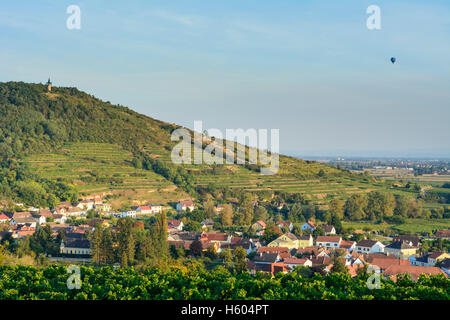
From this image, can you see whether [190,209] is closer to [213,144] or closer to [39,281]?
[213,144]

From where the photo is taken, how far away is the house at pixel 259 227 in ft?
142

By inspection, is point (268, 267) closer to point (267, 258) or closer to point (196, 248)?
point (267, 258)

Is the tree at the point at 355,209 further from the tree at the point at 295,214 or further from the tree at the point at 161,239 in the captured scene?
the tree at the point at 161,239

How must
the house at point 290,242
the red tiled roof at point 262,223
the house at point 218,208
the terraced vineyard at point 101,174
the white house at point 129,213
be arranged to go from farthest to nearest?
the terraced vineyard at point 101,174
the house at point 218,208
the white house at point 129,213
the red tiled roof at point 262,223
the house at point 290,242

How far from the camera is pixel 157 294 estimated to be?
15.1 metres

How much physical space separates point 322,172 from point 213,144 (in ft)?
59.8

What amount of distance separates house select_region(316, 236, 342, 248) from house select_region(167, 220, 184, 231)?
12.1m

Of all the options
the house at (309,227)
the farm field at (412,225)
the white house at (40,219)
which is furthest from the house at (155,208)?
the farm field at (412,225)

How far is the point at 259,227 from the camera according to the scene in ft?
146

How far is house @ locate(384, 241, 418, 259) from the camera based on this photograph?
3491 cm

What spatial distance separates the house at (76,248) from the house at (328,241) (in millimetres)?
16796

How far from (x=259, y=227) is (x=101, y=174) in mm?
23831

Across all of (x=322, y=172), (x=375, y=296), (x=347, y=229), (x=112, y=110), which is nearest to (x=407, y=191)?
(x=322, y=172)

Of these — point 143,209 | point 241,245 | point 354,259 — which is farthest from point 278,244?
point 143,209
